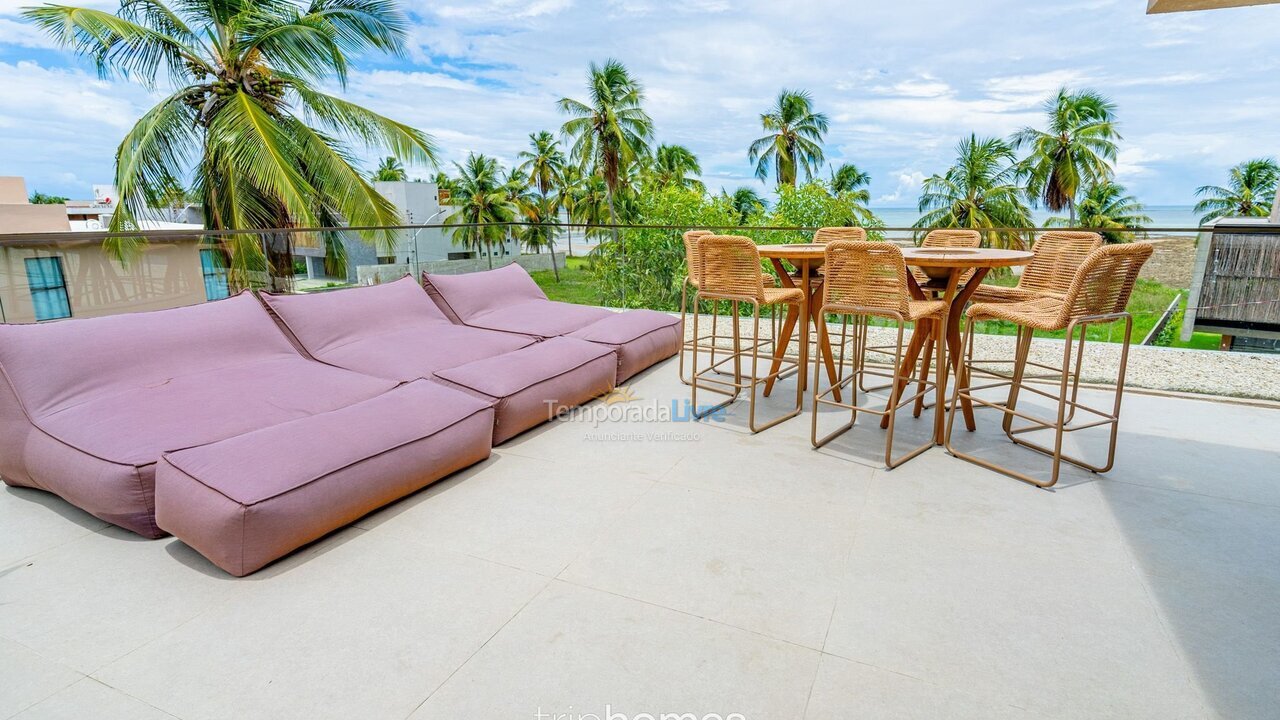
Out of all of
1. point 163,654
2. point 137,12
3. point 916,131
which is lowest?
point 163,654

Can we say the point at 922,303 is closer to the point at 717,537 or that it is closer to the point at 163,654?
the point at 717,537

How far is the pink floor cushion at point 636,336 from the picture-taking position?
3.98 m

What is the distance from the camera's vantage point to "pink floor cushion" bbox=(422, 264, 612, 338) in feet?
13.5

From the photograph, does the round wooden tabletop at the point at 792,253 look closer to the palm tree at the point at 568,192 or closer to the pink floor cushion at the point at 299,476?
the pink floor cushion at the point at 299,476

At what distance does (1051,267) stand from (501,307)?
139 inches

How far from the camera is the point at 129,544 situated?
210cm

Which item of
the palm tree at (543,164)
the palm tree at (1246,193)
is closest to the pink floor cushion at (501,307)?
the palm tree at (543,164)

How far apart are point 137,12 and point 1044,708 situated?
10.7 m

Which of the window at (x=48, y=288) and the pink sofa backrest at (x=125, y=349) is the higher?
the window at (x=48, y=288)

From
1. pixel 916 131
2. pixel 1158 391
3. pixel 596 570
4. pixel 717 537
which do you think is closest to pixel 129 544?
pixel 596 570

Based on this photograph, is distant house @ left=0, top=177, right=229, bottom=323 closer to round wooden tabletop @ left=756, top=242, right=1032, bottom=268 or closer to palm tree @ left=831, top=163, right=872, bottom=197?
round wooden tabletop @ left=756, top=242, right=1032, bottom=268

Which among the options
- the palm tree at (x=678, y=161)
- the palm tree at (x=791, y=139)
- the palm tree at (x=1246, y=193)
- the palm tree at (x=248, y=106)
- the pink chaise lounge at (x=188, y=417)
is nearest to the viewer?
the pink chaise lounge at (x=188, y=417)

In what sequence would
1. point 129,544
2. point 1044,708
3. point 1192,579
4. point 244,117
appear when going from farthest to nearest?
1. point 244,117
2. point 129,544
3. point 1192,579
4. point 1044,708

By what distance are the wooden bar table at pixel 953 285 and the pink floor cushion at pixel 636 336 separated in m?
1.32
